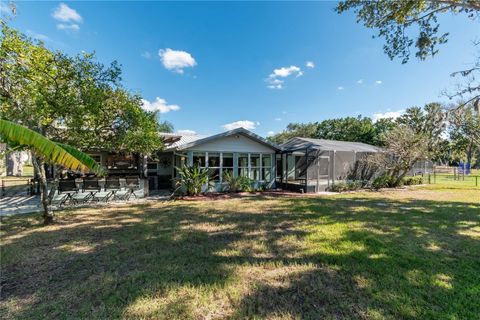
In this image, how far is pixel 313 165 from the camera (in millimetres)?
16672

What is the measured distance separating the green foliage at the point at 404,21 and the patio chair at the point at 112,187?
44.0 feet

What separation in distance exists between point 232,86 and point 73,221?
19.1 metres

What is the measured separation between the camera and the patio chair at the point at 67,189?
1031 centimetres

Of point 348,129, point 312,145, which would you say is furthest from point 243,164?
point 348,129

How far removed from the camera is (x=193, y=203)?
10867mm

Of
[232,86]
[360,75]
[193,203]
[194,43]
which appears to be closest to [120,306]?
[193,203]

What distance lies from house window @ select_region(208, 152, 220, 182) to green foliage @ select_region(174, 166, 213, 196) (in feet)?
2.75

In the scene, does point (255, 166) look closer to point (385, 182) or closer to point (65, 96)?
point (385, 182)

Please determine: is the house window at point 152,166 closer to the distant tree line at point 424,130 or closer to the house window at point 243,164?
the house window at point 243,164

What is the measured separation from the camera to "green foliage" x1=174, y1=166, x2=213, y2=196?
12664mm

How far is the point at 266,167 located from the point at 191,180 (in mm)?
5659

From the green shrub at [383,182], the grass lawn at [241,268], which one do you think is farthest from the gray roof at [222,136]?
the green shrub at [383,182]

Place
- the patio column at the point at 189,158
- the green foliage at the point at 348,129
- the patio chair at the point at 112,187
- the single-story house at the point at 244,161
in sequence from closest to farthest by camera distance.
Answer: the patio chair at the point at 112,187, the patio column at the point at 189,158, the single-story house at the point at 244,161, the green foliage at the point at 348,129

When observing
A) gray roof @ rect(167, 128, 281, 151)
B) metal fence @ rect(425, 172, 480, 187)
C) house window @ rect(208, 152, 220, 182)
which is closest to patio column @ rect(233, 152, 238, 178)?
house window @ rect(208, 152, 220, 182)
